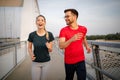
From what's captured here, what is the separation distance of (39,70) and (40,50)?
12.2 inches

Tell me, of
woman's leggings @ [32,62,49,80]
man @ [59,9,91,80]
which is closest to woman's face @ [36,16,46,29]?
man @ [59,9,91,80]

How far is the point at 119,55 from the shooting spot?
2.30m

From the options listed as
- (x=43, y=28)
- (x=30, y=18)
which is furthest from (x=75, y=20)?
(x=30, y=18)

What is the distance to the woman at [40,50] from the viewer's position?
2756mm

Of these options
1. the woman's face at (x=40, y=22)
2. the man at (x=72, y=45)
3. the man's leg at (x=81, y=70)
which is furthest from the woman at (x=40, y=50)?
the man's leg at (x=81, y=70)

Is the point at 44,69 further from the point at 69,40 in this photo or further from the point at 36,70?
the point at 69,40

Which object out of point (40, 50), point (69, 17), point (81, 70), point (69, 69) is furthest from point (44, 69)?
point (69, 17)

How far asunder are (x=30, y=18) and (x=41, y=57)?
40.3 feet

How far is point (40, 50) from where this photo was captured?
2.76 m

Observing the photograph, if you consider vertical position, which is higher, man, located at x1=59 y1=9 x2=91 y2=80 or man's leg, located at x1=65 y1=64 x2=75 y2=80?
man, located at x1=59 y1=9 x2=91 y2=80

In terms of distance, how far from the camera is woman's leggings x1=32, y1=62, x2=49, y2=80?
2775 mm

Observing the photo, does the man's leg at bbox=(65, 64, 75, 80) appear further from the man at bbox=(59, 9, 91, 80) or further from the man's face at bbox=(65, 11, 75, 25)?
the man's face at bbox=(65, 11, 75, 25)

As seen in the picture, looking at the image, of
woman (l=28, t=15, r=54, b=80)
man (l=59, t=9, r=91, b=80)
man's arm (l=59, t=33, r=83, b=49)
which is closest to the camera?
man's arm (l=59, t=33, r=83, b=49)

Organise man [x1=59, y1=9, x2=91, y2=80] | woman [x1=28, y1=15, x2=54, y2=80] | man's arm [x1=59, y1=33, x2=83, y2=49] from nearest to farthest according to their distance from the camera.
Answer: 1. man's arm [x1=59, y1=33, x2=83, y2=49]
2. man [x1=59, y1=9, x2=91, y2=80]
3. woman [x1=28, y1=15, x2=54, y2=80]
